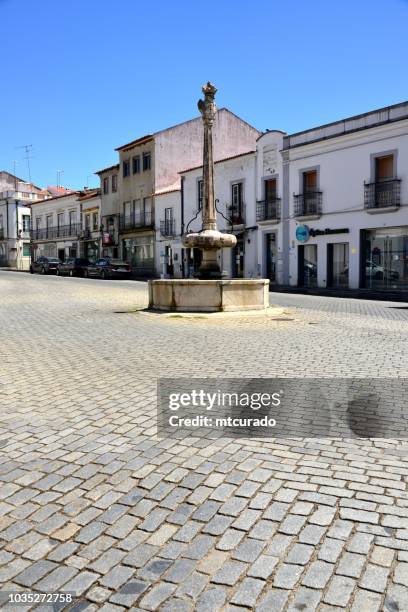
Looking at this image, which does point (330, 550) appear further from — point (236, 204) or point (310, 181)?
point (236, 204)

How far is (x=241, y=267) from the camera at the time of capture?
101ft

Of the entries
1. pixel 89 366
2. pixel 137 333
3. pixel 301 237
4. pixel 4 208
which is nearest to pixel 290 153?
pixel 301 237

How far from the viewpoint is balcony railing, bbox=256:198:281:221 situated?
27719 millimetres

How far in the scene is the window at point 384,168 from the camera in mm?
22641

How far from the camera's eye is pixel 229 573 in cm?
228

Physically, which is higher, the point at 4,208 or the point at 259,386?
the point at 4,208

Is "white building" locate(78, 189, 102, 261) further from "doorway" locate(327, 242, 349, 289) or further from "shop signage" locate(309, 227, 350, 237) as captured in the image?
"doorway" locate(327, 242, 349, 289)

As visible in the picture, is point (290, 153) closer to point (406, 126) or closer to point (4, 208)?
point (406, 126)

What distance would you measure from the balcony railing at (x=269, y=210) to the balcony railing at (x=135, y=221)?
11.5 meters

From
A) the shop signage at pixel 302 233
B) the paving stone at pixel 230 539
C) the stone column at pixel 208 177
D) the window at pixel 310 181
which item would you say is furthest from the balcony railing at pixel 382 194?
the paving stone at pixel 230 539

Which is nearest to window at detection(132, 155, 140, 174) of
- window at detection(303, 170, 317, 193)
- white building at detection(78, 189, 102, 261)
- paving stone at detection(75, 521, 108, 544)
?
white building at detection(78, 189, 102, 261)

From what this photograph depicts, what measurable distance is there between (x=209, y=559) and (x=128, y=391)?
2991 millimetres

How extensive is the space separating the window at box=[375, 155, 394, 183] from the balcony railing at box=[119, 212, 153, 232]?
1892 cm

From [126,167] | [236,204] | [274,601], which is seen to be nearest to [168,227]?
[236,204]
